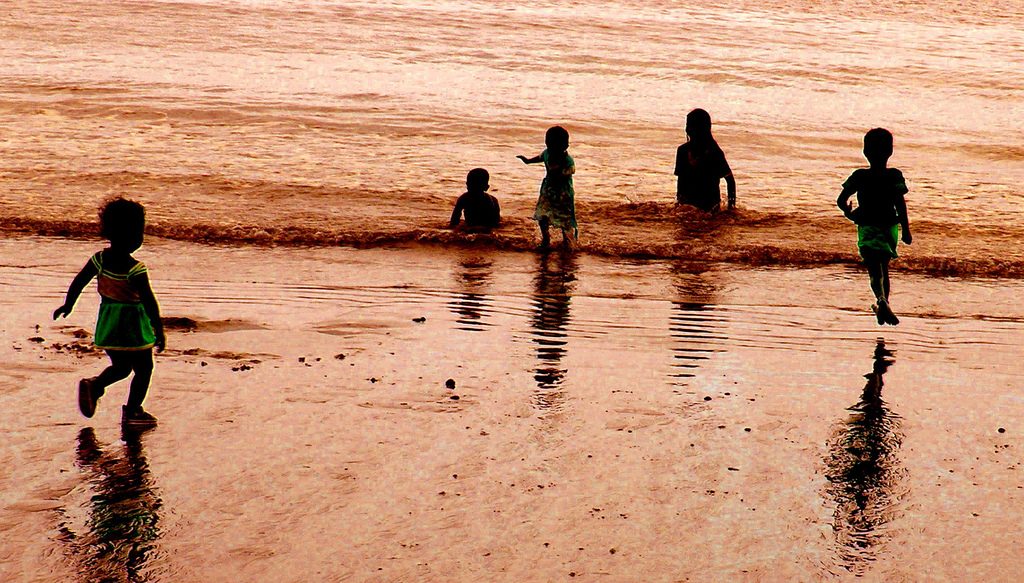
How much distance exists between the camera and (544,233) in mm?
11141

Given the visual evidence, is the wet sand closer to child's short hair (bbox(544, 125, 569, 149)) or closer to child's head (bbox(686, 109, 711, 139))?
child's short hair (bbox(544, 125, 569, 149))

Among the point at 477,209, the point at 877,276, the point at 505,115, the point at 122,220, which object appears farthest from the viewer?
the point at 505,115

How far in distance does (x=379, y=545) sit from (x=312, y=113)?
1817cm

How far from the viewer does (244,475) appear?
4766 mm

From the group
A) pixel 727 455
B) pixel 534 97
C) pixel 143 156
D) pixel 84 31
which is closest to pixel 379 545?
pixel 727 455

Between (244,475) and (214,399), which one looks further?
(214,399)

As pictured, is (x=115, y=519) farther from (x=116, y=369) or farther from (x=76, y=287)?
(x=76, y=287)

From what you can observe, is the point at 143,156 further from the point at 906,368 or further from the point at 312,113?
the point at 906,368

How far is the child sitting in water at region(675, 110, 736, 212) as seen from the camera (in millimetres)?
12172

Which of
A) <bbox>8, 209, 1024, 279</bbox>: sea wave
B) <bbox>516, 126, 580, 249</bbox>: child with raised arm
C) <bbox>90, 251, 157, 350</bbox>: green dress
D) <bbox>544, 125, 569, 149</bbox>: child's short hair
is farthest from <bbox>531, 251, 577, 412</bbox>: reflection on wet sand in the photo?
<bbox>90, 251, 157, 350</bbox>: green dress

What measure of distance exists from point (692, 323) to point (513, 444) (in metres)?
3.05

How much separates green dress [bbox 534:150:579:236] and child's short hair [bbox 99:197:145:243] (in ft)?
18.7

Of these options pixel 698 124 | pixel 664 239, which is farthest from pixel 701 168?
pixel 664 239

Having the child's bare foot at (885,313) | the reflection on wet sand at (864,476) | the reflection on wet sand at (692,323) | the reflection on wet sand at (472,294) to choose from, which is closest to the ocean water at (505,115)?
the reflection on wet sand at (472,294)
